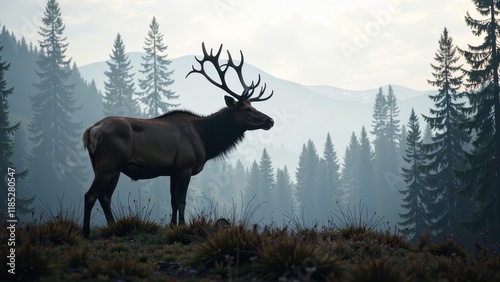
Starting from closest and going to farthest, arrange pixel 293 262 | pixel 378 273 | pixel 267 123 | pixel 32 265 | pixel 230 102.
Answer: pixel 378 273 < pixel 32 265 < pixel 293 262 < pixel 230 102 < pixel 267 123

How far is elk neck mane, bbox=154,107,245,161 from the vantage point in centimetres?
1026

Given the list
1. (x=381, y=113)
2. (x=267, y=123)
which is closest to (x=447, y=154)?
(x=267, y=123)

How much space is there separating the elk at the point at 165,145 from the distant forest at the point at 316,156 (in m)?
0.97

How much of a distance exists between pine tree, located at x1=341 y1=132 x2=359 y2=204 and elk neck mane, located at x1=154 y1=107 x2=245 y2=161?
64738 millimetres

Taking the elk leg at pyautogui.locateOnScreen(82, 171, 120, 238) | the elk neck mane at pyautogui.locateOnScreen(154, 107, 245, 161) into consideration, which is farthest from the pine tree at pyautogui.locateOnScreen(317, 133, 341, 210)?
the elk leg at pyautogui.locateOnScreen(82, 171, 120, 238)

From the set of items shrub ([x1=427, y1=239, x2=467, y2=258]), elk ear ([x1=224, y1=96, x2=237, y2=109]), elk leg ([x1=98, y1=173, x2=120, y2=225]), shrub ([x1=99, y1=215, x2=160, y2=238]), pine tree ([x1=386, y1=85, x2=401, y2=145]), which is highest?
pine tree ([x1=386, y1=85, x2=401, y2=145])

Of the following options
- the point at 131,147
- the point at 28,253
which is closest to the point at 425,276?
the point at 28,253

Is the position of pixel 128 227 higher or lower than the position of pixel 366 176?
lower

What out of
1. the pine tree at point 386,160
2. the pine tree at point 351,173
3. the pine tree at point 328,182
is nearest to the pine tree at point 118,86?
the pine tree at point 328,182

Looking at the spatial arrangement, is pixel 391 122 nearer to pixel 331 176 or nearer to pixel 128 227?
pixel 331 176

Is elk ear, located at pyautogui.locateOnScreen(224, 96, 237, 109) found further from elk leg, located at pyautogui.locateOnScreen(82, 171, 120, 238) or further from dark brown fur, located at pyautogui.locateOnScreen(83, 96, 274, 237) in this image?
elk leg, located at pyautogui.locateOnScreen(82, 171, 120, 238)

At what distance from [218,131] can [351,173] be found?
67.4 meters

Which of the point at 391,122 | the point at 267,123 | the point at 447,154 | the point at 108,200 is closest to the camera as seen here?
the point at 108,200

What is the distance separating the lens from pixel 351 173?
7531 cm
